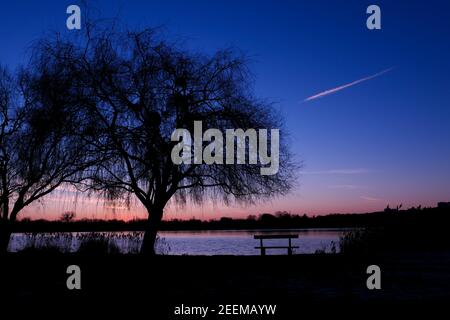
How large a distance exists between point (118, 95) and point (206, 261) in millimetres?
5792

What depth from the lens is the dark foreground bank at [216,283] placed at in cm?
730

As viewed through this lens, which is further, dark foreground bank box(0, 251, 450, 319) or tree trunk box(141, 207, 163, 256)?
tree trunk box(141, 207, 163, 256)

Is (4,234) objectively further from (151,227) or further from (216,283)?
(216,283)

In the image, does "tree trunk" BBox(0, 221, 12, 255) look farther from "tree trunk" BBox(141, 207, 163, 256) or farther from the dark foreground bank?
"tree trunk" BBox(141, 207, 163, 256)

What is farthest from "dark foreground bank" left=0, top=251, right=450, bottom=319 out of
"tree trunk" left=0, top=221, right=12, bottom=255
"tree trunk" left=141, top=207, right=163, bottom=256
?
"tree trunk" left=0, top=221, right=12, bottom=255

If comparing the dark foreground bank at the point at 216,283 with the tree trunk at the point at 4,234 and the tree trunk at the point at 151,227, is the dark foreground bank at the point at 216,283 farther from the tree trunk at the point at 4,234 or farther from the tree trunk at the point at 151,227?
the tree trunk at the point at 4,234

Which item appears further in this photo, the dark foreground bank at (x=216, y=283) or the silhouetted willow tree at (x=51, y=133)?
the silhouetted willow tree at (x=51, y=133)

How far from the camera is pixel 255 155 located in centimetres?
1459

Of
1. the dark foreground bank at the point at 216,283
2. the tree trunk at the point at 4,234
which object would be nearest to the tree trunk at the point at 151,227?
the dark foreground bank at the point at 216,283

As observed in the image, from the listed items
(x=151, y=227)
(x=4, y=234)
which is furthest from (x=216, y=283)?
(x=4, y=234)

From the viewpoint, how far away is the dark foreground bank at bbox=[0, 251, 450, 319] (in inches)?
287

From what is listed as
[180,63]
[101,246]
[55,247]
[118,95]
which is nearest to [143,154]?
[118,95]

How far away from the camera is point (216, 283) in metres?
9.88
